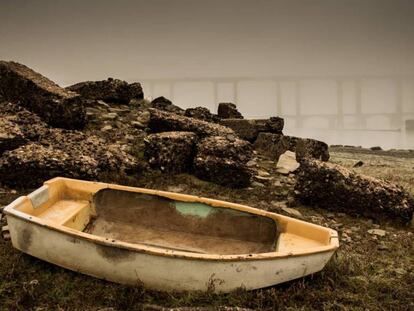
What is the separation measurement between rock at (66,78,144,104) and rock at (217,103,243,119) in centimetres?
390

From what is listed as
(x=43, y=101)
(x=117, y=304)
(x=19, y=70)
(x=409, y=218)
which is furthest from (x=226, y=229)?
(x=19, y=70)

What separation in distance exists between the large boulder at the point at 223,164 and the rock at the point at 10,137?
3903 mm

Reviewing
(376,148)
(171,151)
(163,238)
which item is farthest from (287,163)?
(376,148)

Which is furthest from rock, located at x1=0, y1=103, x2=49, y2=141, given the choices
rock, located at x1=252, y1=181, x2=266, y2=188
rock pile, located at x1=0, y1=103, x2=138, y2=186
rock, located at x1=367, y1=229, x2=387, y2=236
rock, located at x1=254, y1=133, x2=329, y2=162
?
rock, located at x1=367, y1=229, x2=387, y2=236

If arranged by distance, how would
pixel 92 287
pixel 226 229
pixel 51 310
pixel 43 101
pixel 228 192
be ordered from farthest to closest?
pixel 43 101 < pixel 228 192 < pixel 226 229 < pixel 92 287 < pixel 51 310

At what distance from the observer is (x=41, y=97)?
32.8 ft

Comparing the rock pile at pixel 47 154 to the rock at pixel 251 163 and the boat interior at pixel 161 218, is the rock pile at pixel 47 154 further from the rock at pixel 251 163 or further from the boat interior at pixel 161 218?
the rock at pixel 251 163

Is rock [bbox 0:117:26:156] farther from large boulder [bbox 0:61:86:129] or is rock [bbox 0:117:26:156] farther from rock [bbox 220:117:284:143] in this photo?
rock [bbox 220:117:284:143]

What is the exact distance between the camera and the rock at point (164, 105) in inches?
597

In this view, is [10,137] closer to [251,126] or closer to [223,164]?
[223,164]

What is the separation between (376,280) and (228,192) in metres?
3.94

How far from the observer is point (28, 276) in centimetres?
493

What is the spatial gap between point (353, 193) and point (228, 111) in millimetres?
8919

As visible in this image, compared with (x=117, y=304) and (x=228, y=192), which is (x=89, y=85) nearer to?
(x=228, y=192)
